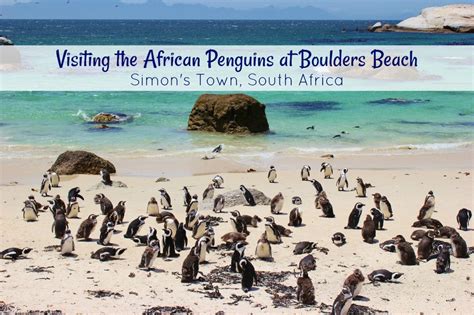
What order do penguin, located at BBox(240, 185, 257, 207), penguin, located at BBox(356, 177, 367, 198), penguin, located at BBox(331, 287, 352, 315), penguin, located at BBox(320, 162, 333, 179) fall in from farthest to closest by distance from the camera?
penguin, located at BBox(320, 162, 333, 179), penguin, located at BBox(356, 177, 367, 198), penguin, located at BBox(240, 185, 257, 207), penguin, located at BBox(331, 287, 352, 315)

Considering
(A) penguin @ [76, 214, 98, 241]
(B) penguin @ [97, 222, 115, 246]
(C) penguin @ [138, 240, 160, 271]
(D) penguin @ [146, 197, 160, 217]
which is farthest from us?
(D) penguin @ [146, 197, 160, 217]

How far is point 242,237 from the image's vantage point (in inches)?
468

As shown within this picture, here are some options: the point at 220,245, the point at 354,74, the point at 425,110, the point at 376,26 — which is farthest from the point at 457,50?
the point at 220,245

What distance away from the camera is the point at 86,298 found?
29.7 ft

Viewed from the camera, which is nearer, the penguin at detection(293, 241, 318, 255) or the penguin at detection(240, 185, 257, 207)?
the penguin at detection(293, 241, 318, 255)

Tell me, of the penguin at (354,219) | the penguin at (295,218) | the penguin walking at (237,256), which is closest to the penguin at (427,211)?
the penguin at (354,219)

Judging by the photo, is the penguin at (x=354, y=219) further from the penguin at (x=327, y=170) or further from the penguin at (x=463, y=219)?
the penguin at (x=327, y=170)

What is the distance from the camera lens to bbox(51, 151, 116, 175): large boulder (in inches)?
750

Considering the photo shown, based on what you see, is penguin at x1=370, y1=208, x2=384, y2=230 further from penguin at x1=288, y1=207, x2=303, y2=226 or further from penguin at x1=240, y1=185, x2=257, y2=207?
penguin at x1=240, y1=185, x2=257, y2=207

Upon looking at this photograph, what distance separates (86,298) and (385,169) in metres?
12.6

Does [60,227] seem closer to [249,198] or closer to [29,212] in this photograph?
[29,212]

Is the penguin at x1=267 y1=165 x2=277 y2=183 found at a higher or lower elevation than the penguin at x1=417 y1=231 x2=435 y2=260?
higher

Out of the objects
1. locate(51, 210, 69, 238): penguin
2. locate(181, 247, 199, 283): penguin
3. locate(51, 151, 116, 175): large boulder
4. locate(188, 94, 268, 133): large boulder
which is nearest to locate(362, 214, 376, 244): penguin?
locate(181, 247, 199, 283): penguin

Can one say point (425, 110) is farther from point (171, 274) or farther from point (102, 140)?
point (171, 274)
